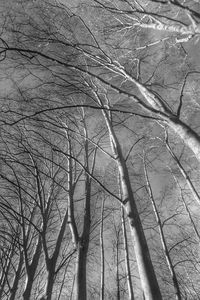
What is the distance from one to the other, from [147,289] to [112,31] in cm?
431

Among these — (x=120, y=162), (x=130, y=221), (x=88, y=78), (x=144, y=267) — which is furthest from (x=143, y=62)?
(x=144, y=267)

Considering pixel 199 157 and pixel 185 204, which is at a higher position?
pixel 185 204

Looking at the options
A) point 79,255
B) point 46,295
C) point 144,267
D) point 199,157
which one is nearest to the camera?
point 199,157

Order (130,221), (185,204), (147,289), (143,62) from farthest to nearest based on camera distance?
(185,204) < (143,62) < (130,221) < (147,289)

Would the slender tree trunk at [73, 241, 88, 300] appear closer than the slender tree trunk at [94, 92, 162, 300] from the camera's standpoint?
No

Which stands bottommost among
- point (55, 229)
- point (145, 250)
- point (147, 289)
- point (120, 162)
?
point (147, 289)

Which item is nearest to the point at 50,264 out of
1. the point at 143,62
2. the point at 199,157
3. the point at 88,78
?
the point at 199,157

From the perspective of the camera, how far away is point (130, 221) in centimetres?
247

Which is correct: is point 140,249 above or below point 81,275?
below

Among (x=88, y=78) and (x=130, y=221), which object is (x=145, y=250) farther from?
(x=88, y=78)

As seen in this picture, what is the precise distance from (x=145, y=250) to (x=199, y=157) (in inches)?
40.7

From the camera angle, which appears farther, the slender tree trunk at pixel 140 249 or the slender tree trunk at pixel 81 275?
the slender tree trunk at pixel 81 275

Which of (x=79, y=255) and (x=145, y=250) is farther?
(x=79, y=255)

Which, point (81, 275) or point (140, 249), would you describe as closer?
point (140, 249)
